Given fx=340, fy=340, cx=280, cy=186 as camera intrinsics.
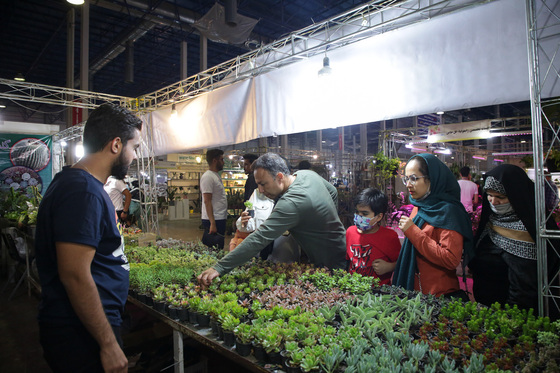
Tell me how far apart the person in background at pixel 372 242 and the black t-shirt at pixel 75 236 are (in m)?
1.95

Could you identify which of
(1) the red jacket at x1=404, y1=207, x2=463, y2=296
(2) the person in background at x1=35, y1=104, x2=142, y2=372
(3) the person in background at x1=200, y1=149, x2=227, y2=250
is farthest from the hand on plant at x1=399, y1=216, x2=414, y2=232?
(3) the person in background at x1=200, y1=149, x2=227, y2=250

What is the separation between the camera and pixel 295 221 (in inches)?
106

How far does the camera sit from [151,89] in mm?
21422

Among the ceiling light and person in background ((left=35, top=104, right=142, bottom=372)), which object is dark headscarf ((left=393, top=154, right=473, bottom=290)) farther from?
person in background ((left=35, top=104, right=142, bottom=372))

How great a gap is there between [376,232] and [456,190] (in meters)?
0.76

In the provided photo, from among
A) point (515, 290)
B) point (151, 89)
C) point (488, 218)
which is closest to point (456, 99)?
point (488, 218)

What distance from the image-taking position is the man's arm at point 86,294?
4.88ft

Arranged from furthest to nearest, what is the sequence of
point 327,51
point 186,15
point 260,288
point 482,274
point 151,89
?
1. point 151,89
2. point 186,15
3. point 327,51
4. point 482,274
5. point 260,288

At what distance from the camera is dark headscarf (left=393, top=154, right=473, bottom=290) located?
97.2 inches

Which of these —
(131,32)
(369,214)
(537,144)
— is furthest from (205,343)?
(131,32)

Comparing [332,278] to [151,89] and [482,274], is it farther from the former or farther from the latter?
[151,89]

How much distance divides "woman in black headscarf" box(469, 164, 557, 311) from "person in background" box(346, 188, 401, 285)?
66 cm

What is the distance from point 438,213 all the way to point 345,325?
1.17 metres

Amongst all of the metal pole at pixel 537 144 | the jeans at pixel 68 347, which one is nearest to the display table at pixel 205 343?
the jeans at pixel 68 347
